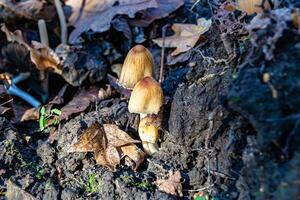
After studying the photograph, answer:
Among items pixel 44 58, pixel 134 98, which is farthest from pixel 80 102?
pixel 134 98

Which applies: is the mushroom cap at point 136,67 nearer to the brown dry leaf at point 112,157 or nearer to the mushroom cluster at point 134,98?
the mushroom cluster at point 134,98

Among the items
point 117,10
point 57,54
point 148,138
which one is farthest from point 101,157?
point 117,10

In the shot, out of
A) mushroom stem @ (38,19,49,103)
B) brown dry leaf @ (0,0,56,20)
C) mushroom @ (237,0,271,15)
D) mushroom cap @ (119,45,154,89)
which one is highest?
mushroom @ (237,0,271,15)

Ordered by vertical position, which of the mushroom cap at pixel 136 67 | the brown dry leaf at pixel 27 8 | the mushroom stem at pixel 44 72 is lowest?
the mushroom stem at pixel 44 72

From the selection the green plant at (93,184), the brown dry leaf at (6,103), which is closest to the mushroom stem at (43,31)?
the brown dry leaf at (6,103)

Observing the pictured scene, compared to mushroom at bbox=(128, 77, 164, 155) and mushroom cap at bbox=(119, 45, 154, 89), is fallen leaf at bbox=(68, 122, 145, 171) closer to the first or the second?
mushroom at bbox=(128, 77, 164, 155)

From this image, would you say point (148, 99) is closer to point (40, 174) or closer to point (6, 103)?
point (40, 174)

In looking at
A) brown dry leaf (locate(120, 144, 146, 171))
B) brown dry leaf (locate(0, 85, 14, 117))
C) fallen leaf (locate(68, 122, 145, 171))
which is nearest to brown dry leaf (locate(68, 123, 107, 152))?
fallen leaf (locate(68, 122, 145, 171))
